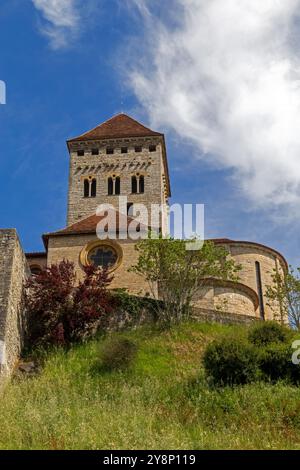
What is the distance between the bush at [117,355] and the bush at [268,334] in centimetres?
370

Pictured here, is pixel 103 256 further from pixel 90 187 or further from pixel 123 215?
pixel 90 187

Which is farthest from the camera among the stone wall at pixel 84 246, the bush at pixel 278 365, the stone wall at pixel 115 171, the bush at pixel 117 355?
the stone wall at pixel 115 171

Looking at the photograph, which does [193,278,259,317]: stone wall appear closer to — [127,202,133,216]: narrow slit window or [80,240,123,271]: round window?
[80,240,123,271]: round window

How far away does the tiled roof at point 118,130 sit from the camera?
4875cm

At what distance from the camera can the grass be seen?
13.6 m

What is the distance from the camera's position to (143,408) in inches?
636

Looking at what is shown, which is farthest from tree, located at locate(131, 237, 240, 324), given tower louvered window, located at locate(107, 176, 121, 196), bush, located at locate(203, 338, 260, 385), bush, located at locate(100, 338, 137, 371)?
tower louvered window, located at locate(107, 176, 121, 196)

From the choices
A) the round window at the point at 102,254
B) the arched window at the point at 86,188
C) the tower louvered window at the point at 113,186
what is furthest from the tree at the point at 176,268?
the arched window at the point at 86,188

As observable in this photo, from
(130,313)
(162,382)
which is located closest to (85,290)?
(130,313)

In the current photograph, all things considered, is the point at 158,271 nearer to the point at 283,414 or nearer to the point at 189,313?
the point at 189,313

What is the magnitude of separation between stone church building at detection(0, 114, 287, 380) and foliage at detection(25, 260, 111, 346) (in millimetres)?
840

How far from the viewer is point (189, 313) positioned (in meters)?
25.7

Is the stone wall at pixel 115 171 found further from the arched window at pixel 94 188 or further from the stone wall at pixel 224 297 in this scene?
the stone wall at pixel 224 297

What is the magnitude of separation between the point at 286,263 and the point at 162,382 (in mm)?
20272
